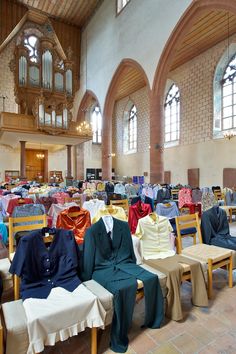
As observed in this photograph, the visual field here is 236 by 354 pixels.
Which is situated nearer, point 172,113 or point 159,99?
point 159,99

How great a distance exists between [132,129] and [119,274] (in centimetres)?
1642

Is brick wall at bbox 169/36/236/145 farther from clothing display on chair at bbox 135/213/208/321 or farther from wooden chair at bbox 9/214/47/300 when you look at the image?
wooden chair at bbox 9/214/47/300

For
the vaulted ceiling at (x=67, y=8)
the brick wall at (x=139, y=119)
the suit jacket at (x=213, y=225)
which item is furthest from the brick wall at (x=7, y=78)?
the suit jacket at (x=213, y=225)

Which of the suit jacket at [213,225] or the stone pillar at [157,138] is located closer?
the suit jacket at [213,225]

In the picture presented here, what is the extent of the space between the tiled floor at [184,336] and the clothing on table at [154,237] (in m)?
0.54

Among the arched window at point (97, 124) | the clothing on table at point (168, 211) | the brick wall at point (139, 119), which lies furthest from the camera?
the arched window at point (97, 124)

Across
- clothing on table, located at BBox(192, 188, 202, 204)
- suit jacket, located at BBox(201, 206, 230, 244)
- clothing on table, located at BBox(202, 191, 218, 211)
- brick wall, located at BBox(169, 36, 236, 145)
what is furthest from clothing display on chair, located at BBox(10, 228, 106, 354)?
Answer: brick wall, located at BBox(169, 36, 236, 145)

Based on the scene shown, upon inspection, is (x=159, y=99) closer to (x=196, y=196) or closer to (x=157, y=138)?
(x=157, y=138)

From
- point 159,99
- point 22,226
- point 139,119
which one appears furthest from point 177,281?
point 139,119

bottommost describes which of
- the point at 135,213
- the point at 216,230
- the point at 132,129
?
the point at 216,230

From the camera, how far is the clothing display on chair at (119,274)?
1.87 metres

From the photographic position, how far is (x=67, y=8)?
14.8 metres

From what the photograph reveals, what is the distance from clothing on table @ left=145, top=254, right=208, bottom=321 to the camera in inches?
85.7

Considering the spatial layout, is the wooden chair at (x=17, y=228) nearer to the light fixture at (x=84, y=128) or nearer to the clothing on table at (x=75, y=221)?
the clothing on table at (x=75, y=221)
